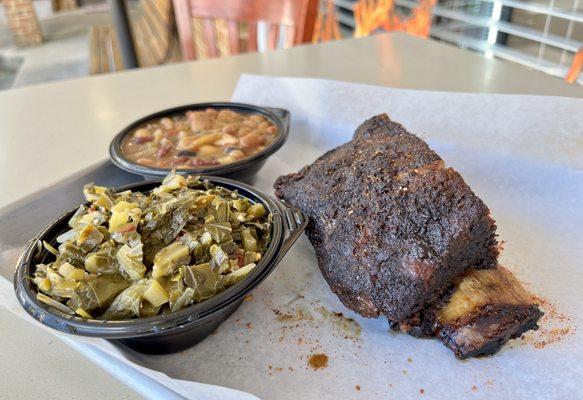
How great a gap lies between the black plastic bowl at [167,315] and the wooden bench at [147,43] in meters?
4.04

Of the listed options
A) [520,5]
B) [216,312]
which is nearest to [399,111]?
[216,312]

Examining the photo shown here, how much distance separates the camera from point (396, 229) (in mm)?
1169

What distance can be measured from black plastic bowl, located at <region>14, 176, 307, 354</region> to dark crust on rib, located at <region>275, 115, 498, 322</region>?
11cm

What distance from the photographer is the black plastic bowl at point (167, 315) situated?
39.1 inches

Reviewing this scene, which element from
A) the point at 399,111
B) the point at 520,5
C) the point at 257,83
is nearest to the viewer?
the point at 399,111

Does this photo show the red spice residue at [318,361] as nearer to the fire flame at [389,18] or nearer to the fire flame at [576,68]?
the fire flame at [576,68]

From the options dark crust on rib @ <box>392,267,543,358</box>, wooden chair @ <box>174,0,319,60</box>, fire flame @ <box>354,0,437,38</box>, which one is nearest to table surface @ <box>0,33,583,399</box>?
wooden chair @ <box>174,0,319,60</box>

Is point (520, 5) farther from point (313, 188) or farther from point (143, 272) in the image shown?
point (143, 272)

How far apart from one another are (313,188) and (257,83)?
1048 millimetres

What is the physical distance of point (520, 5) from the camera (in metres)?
3.79

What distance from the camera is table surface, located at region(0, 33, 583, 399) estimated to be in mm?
2143

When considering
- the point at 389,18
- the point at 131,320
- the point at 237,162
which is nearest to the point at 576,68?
the point at 389,18

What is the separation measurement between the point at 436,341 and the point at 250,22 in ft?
8.86

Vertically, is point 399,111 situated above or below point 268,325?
above
